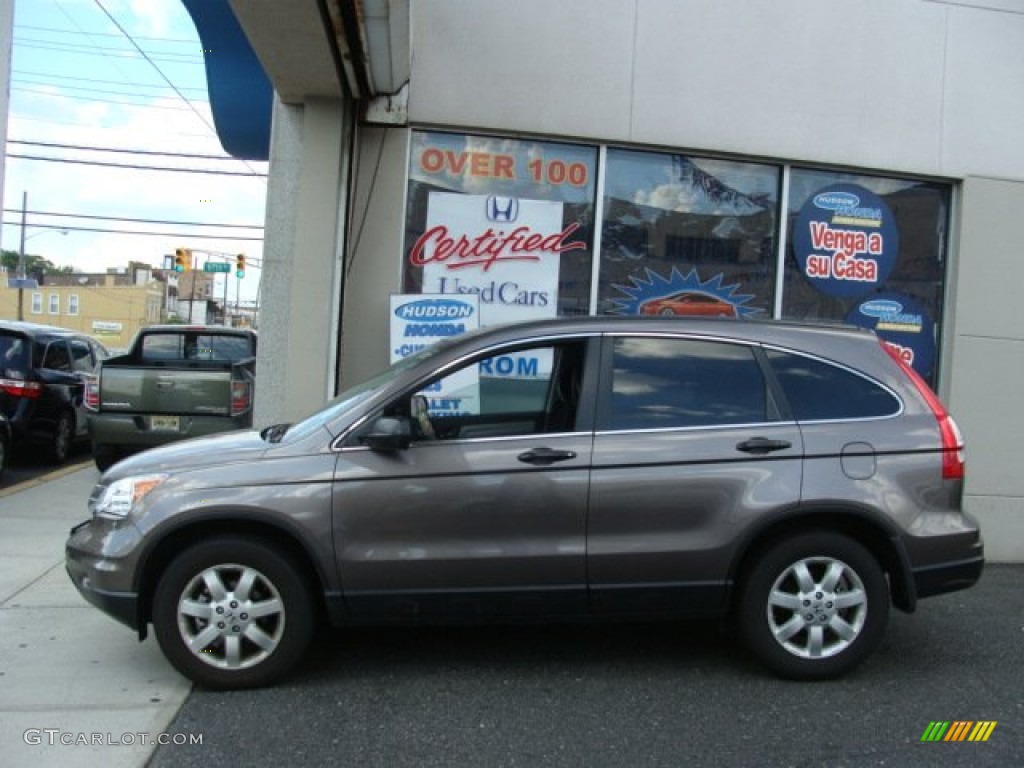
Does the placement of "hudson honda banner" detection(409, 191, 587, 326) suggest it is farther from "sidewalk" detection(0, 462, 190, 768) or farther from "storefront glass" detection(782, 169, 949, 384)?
"sidewalk" detection(0, 462, 190, 768)

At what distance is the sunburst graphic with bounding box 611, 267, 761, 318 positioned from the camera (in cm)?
778

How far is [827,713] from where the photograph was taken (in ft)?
13.4

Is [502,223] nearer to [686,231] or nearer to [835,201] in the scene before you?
[686,231]

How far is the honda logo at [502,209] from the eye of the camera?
7.54m

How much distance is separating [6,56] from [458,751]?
3.16m

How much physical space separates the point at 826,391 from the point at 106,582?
3.57 m

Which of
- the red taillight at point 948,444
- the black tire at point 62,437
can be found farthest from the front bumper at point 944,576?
the black tire at point 62,437

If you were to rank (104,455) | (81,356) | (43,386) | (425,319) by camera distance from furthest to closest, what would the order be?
(81,356) → (43,386) → (104,455) → (425,319)

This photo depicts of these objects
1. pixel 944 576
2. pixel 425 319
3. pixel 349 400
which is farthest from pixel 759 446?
pixel 425 319

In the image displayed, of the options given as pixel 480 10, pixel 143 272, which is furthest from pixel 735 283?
pixel 143 272

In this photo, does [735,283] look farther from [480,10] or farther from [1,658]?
[1,658]

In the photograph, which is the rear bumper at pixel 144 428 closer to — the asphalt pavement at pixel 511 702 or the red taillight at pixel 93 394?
the red taillight at pixel 93 394

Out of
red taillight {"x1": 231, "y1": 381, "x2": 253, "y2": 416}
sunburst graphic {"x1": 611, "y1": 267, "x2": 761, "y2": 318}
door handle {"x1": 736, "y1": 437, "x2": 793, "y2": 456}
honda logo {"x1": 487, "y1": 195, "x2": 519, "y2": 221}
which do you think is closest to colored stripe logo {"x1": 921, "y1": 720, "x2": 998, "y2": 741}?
door handle {"x1": 736, "y1": 437, "x2": 793, "y2": 456}

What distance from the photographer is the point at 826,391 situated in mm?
4480
